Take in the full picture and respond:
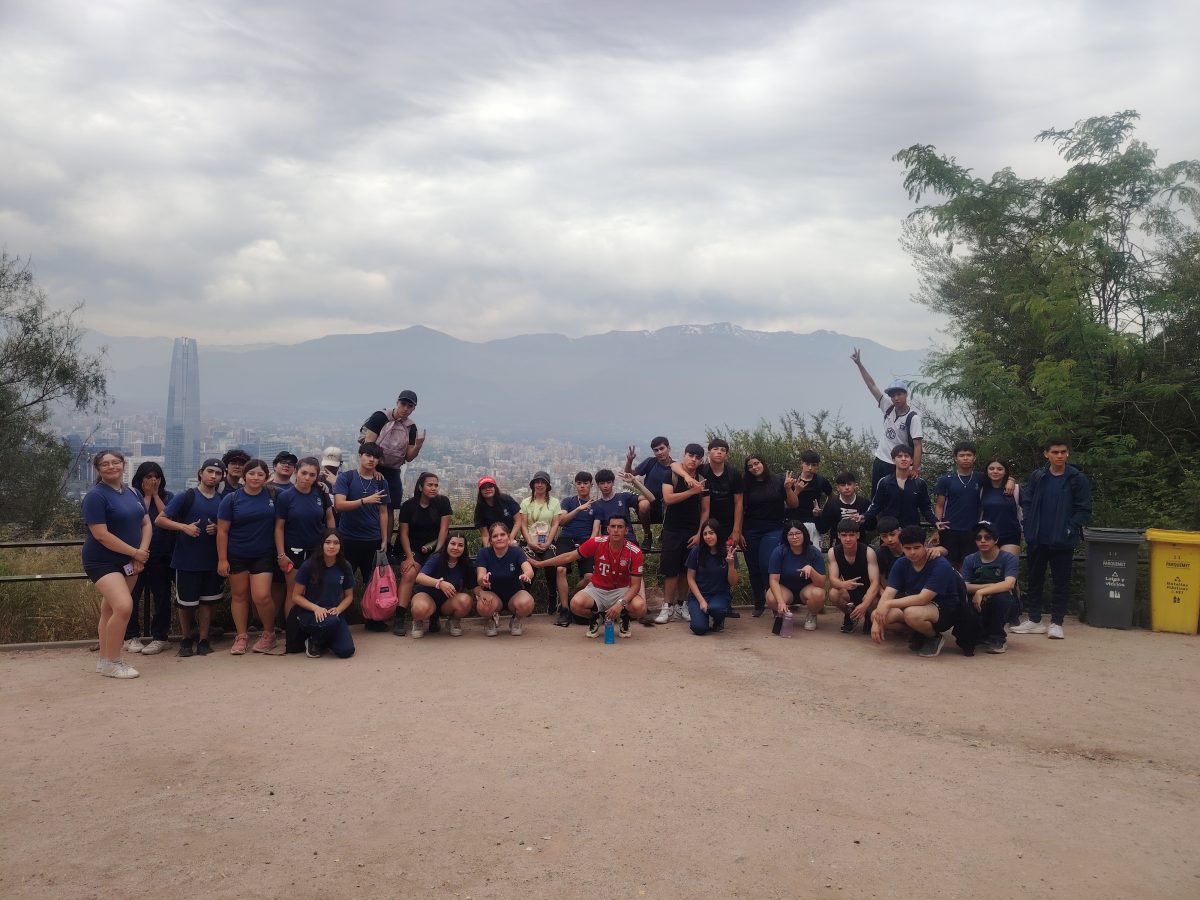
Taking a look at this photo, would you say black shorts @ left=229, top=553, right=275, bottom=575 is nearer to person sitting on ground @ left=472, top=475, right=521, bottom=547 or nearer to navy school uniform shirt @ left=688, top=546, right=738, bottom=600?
person sitting on ground @ left=472, top=475, right=521, bottom=547

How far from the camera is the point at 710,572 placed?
30.3ft

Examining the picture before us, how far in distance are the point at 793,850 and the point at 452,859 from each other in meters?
1.65

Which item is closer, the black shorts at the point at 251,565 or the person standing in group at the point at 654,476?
the black shorts at the point at 251,565

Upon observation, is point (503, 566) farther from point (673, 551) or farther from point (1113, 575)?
point (1113, 575)

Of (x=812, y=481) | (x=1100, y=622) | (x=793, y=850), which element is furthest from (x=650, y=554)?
(x=793, y=850)

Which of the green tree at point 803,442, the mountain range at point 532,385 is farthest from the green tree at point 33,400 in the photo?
the mountain range at point 532,385

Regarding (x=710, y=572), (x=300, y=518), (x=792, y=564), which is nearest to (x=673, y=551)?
(x=710, y=572)

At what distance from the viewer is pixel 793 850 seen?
438 cm

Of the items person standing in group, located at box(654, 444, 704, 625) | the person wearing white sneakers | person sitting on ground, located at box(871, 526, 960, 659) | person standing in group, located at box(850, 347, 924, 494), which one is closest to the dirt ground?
person sitting on ground, located at box(871, 526, 960, 659)

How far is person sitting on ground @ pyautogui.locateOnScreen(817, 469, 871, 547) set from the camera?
9.62 metres

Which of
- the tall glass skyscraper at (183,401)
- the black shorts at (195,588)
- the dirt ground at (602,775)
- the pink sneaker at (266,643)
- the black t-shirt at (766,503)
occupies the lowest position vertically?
the dirt ground at (602,775)

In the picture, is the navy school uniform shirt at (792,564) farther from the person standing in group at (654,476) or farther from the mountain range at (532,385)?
the mountain range at (532,385)

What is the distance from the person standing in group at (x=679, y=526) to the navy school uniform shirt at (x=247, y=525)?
3.98 metres

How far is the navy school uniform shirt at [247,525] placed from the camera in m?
8.12
